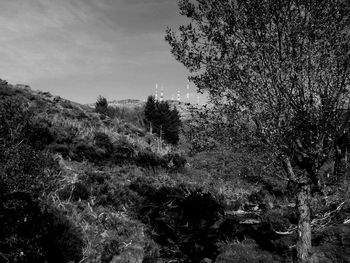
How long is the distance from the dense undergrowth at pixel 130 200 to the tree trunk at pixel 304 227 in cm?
83

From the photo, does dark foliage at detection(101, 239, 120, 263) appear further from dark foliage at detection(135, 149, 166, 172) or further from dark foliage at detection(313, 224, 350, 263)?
dark foliage at detection(135, 149, 166, 172)

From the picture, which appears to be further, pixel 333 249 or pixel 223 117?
pixel 333 249

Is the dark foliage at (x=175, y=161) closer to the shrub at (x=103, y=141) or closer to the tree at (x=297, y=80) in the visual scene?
the shrub at (x=103, y=141)

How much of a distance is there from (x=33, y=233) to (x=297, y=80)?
11118 mm

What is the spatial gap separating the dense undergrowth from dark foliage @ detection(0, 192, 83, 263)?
5cm

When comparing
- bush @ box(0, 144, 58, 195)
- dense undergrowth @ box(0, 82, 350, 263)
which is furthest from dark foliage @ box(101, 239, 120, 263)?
bush @ box(0, 144, 58, 195)

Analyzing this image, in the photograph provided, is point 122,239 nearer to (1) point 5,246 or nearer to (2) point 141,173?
(1) point 5,246

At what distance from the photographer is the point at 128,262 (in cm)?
1756

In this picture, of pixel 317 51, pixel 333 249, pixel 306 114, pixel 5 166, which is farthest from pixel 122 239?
pixel 317 51

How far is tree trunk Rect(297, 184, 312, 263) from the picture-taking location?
1238 cm

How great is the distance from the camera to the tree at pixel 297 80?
11250 millimetres

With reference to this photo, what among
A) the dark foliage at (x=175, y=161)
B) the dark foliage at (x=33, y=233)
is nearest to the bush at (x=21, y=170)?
the dark foliage at (x=33, y=233)

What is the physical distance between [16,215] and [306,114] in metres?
10.6

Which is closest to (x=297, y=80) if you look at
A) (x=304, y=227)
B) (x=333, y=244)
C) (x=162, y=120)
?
(x=304, y=227)
